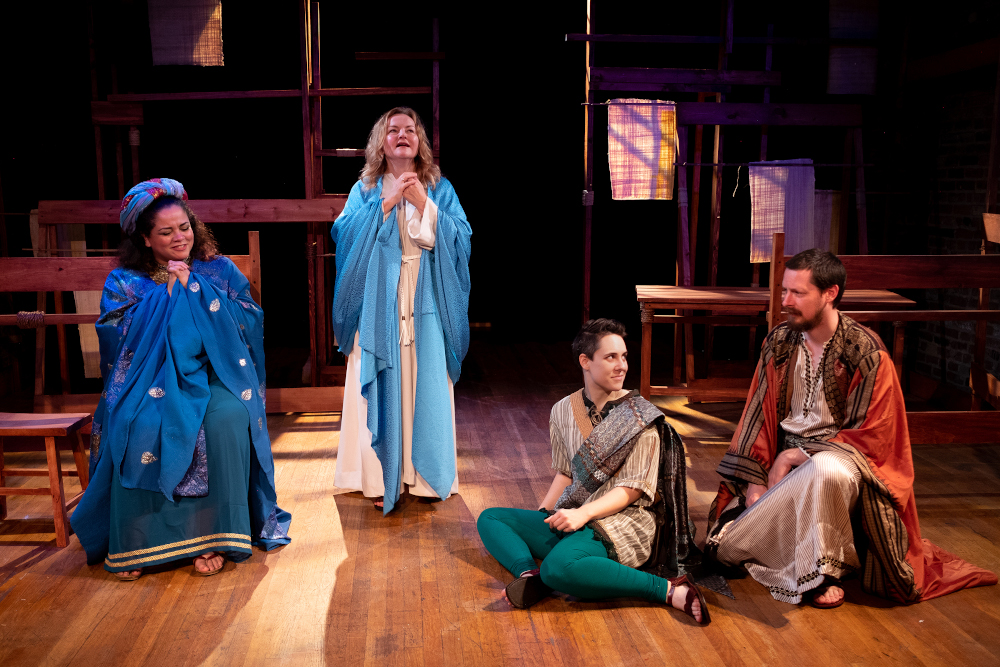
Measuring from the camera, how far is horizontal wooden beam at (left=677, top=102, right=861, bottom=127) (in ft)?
15.7

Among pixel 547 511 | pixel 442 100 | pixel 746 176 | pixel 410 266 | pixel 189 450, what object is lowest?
pixel 547 511

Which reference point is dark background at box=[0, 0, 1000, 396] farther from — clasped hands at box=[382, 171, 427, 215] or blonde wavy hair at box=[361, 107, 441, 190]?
clasped hands at box=[382, 171, 427, 215]

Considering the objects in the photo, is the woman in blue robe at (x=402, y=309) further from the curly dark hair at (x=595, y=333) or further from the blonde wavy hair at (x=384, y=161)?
the curly dark hair at (x=595, y=333)

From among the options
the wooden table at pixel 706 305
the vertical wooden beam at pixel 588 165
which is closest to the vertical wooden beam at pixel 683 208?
the wooden table at pixel 706 305

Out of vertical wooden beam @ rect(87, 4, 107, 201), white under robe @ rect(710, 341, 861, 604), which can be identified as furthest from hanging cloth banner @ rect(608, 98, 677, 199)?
vertical wooden beam @ rect(87, 4, 107, 201)

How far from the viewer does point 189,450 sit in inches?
106

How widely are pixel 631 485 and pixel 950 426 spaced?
4.98 feet

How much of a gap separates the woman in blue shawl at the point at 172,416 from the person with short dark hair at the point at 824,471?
1.59m

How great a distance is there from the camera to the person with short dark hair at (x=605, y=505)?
8.05 ft

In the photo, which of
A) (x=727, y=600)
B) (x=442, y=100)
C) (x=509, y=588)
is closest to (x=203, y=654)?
(x=509, y=588)

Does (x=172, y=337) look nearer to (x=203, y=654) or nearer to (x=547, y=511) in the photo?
(x=203, y=654)

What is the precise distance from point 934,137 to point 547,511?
3869mm

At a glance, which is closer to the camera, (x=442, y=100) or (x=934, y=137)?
(x=934, y=137)

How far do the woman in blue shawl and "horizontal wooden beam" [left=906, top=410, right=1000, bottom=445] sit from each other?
7.96 feet
